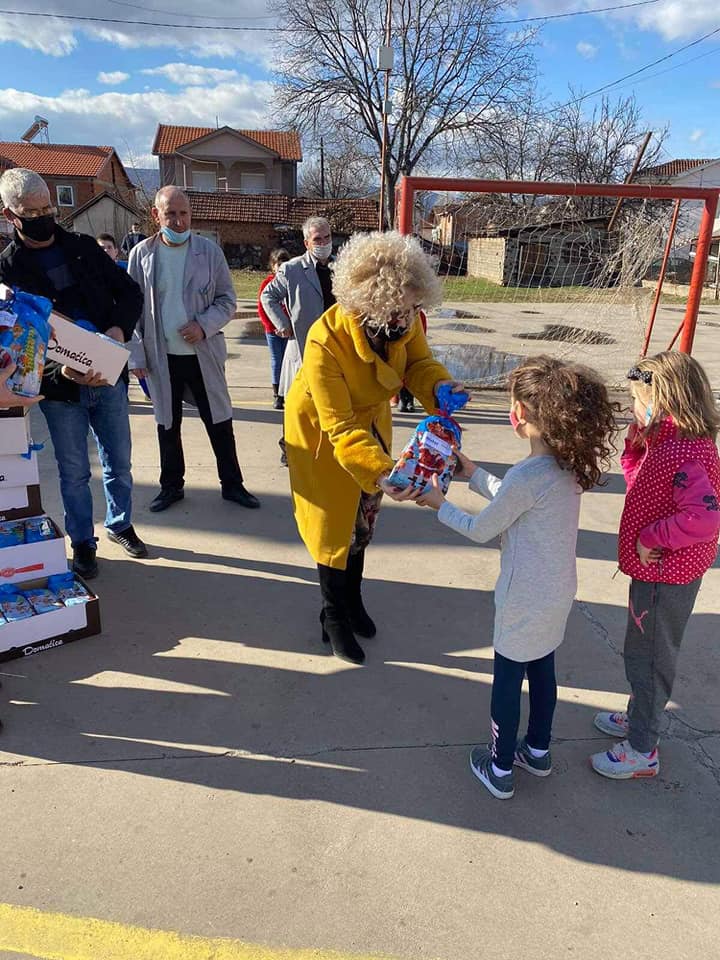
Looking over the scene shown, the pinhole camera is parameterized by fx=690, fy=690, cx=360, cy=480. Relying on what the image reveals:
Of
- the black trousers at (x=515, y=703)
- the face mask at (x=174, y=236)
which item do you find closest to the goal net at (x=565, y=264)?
the face mask at (x=174, y=236)

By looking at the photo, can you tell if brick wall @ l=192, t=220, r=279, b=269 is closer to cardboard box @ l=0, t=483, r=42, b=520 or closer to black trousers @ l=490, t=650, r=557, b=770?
cardboard box @ l=0, t=483, r=42, b=520

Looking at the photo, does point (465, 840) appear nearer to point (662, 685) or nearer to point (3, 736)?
point (662, 685)

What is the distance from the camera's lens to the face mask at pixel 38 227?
3.18 m

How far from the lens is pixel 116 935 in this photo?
1.87m

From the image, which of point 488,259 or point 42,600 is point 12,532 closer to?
point 42,600

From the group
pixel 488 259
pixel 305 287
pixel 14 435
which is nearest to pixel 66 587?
pixel 14 435

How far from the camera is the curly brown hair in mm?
2020

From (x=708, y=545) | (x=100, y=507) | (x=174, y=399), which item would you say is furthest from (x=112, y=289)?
(x=708, y=545)

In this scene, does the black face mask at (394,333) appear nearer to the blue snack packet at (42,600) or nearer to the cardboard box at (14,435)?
the cardboard box at (14,435)

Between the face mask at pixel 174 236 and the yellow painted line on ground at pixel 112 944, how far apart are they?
144 inches

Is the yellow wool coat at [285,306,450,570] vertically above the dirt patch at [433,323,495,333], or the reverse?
the yellow wool coat at [285,306,450,570]

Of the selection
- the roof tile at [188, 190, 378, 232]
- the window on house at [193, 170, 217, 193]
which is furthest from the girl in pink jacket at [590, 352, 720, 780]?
the window on house at [193, 170, 217, 193]

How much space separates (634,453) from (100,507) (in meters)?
3.58

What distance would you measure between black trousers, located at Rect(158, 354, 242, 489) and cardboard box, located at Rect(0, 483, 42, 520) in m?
1.46
